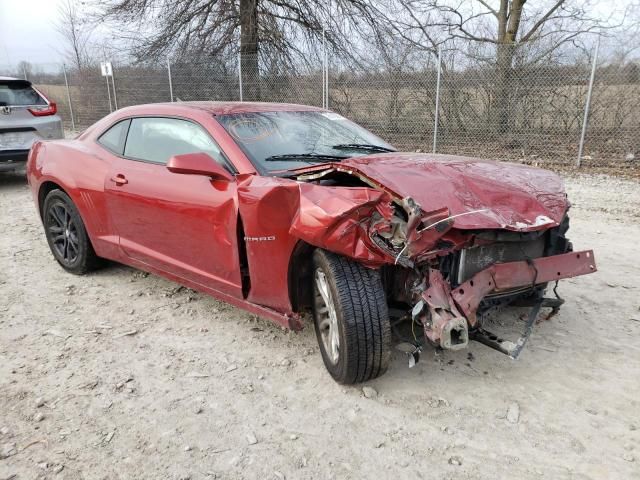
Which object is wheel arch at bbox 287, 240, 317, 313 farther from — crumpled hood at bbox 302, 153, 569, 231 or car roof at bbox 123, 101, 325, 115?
car roof at bbox 123, 101, 325, 115

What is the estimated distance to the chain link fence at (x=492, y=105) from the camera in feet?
29.5

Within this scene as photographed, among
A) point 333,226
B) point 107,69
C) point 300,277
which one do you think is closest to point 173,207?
point 300,277

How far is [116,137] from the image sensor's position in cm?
414

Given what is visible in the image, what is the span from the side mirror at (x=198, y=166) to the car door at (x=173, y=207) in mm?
80

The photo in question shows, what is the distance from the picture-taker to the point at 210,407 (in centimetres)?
265

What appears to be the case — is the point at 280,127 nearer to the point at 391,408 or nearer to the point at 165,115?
the point at 165,115

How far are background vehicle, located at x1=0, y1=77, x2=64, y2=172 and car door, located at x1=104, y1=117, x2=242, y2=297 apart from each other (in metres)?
5.24

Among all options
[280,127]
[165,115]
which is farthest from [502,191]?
[165,115]

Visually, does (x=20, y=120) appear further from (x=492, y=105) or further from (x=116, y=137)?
(x=492, y=105)

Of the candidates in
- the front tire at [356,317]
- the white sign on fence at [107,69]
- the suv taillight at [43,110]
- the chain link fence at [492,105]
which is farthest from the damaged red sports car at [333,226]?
the white sign on fence at [107,69]

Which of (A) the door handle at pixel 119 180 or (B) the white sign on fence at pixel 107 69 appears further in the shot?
(B) the white sign on fence at pixel 107 69

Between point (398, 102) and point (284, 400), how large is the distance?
897 cm

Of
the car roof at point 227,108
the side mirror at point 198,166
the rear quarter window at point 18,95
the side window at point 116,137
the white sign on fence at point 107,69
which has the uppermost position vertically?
the white sign on fence at point 107,69

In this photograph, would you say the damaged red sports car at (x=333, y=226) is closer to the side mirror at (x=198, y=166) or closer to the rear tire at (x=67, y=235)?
the side mirror at (x=198, y=166)
